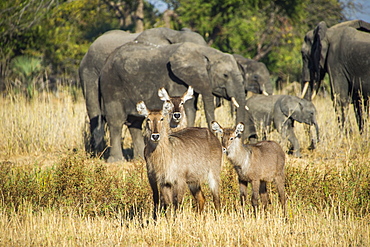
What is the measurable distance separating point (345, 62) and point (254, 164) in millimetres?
6405

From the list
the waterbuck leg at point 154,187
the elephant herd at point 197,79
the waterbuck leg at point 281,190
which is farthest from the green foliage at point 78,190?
the elephant herd at point 197,79

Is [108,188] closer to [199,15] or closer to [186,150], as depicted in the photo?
[186,150]

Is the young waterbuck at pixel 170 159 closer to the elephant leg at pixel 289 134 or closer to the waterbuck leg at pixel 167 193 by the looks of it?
the waterbuck leg at pixel 167 193

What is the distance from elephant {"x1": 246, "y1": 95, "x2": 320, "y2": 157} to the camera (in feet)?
40.7

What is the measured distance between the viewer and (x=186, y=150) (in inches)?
278

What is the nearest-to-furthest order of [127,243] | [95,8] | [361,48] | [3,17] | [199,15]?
[127,243]
[361,48]
[3,17]
[199,15]
[95,8]

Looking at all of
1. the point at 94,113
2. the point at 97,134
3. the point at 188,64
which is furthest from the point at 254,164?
the point at 94,113

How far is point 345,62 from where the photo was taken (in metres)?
12.8

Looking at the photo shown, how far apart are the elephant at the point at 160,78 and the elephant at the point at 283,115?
1281 millimetres

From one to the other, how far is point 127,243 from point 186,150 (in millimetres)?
1553

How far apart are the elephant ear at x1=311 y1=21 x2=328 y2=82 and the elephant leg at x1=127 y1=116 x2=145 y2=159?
5.04 metres

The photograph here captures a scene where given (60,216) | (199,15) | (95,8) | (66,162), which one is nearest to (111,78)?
(66,162)

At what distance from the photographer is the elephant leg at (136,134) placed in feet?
40.1

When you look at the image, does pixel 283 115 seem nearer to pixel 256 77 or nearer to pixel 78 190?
pixel 256 77
